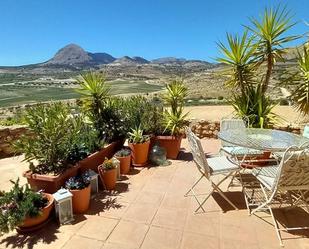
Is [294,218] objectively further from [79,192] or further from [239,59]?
[239,59]

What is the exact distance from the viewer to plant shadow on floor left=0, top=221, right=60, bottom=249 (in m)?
2.57

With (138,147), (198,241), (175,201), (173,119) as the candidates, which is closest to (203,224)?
(198,241)

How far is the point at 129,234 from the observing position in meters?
2.73

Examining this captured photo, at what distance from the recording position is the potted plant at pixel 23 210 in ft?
8.27

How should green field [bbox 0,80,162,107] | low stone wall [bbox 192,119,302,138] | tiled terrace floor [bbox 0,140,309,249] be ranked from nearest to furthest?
tiled terrace floor [bbox 0,140,309,249], low stone wall [bbox 192,119,302,138], green field [bbox 0,80,162,107]

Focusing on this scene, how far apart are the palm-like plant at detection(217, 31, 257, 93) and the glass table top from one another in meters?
1.71

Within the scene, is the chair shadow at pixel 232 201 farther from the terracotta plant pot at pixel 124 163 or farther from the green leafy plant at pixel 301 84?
the green leafy plant at pixel 301 84

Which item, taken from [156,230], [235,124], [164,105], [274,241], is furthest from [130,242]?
[164,105]

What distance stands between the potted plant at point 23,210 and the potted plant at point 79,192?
253 millimetres

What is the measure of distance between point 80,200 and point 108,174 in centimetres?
69

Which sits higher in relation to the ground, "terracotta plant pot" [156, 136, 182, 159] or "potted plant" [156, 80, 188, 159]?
"potted plant" [156, 80, 188, 159]

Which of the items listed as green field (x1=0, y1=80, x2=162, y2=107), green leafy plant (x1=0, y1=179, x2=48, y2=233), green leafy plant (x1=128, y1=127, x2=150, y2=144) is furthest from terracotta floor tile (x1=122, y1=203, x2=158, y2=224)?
green field (x1=0, y1=80, x2=162, y2=107)

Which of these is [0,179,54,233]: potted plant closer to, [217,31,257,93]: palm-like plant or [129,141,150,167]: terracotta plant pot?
[129,141,150,167]: terracotta plant pot

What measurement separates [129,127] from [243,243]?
9.75ft
